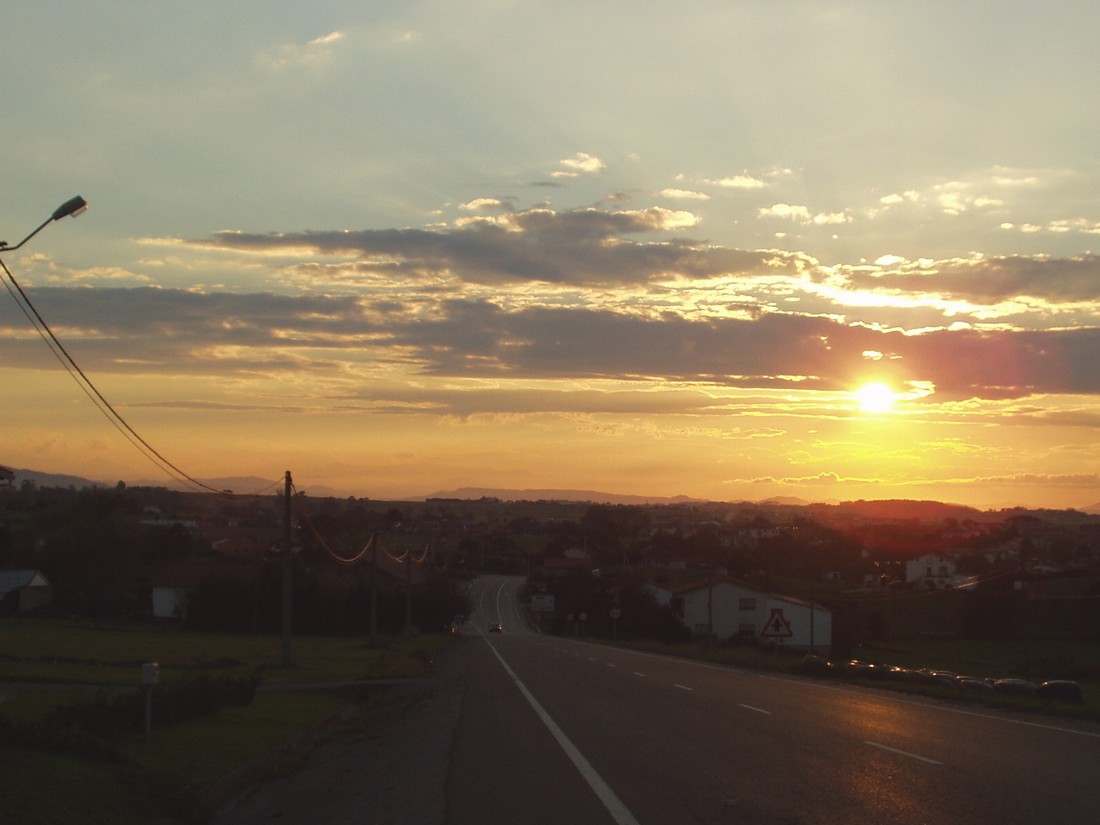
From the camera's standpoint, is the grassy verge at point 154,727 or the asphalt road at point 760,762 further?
the grassy verge at point 154,727

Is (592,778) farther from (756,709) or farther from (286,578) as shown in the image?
(286,578)

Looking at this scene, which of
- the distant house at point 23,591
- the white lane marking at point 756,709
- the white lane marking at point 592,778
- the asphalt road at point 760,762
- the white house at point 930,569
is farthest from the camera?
the white house at point 930,569

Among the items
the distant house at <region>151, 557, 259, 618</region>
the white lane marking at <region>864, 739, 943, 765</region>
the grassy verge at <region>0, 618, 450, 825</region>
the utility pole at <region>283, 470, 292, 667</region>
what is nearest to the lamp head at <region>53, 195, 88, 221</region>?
the grassy verge at <region>0, 618, 450, 825</region>

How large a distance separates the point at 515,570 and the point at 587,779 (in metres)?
178

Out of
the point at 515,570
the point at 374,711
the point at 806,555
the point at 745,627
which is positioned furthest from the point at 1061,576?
the point at 515,570

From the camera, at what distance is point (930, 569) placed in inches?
4956

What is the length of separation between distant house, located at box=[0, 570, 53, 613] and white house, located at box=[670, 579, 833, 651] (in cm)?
4985

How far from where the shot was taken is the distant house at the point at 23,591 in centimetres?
9038

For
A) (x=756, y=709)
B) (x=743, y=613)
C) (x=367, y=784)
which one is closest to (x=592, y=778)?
(x=367, y=784)

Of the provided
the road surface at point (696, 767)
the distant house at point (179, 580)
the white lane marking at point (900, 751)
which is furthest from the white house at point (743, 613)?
the white lane marking at point (900, 751)

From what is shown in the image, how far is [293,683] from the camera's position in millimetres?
31641

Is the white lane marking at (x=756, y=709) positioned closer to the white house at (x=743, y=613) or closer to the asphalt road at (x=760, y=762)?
the asphalt road at (x=760, y=762)

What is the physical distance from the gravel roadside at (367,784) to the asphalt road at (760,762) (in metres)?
0.30

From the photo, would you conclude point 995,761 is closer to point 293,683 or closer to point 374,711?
point 374,711
